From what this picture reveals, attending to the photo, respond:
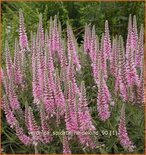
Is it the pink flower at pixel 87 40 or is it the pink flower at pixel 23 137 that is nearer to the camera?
the pink flower at pixel 23 137

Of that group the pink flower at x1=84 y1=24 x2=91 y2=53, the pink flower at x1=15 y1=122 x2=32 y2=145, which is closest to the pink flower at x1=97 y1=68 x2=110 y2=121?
the pink flower at x1=15 y1=122 x2=32 y2=145

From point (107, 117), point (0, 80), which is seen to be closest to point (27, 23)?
point (0, 80)

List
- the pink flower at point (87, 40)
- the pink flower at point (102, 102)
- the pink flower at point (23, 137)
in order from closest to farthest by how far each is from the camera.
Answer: the pink flower at point (102, 102) → the pink flower at point (23, 137) → the pink flower at point (87, 40)

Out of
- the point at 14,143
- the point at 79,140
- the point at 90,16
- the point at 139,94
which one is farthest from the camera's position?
the point at 90,16

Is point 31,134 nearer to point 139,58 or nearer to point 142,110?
point 142,110

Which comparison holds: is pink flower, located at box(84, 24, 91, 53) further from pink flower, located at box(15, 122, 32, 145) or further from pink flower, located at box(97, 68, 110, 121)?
pink flower, located at box(15, 122, 32, 145)

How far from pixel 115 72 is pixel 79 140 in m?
0.92

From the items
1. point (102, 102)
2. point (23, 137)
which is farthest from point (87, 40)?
point (23, 137)

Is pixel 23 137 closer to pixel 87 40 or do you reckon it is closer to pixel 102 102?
pixel 102 102

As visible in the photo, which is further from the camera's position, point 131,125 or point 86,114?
point 131,125

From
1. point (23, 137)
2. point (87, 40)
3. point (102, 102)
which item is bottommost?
point (23, 137)

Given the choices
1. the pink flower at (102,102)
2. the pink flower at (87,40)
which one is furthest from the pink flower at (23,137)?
the pink flower at (87,40)

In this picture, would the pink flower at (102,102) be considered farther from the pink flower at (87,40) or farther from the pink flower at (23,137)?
the pink flower at (87,40)

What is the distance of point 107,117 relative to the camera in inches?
134
